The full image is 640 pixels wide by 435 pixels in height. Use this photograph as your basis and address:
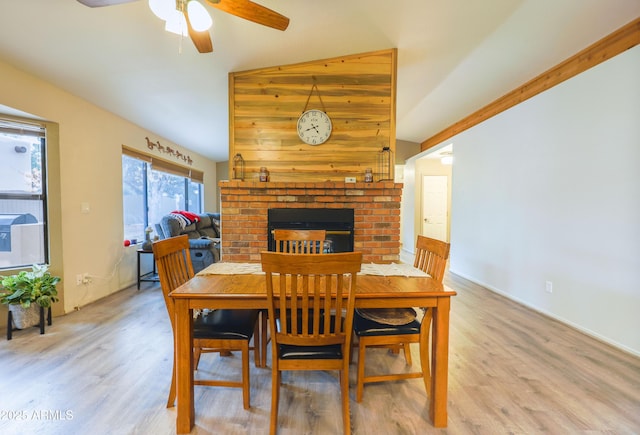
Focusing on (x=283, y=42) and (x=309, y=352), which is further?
(x=283, y=42)

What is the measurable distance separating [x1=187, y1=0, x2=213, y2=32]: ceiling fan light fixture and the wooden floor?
2.21m

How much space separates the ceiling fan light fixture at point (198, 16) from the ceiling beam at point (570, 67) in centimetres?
326

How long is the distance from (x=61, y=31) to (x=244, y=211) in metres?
1.95

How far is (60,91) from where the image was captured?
2660 millimetres

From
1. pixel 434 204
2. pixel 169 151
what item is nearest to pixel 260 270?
pixel 169 151

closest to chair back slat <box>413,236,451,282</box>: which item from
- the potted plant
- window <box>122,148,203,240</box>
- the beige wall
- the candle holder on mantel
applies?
the candle holder on mantel

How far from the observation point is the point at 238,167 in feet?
9.76

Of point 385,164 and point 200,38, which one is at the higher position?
point 200,38

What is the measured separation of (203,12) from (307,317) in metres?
1.72

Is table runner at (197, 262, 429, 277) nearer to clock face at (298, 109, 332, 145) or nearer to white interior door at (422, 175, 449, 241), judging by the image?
clock face at (298, 109, 332, 145)

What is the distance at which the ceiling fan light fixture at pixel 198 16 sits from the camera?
1.39 meters

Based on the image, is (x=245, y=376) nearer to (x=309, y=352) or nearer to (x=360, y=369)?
(x=309, y=352)

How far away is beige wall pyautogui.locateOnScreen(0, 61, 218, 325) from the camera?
2.47 metres

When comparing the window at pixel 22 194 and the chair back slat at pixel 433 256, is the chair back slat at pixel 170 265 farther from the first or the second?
the window at pixel 22 194
